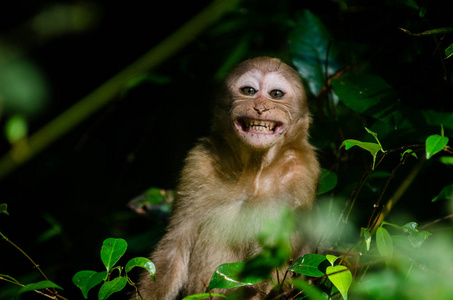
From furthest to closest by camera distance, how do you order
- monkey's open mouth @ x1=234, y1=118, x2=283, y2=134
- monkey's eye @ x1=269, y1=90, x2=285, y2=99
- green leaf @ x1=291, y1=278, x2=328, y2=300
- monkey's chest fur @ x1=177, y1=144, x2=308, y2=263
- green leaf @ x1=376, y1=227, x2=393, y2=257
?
monkey's eye @ x1=269, y1=90, x2=285, y2=99 → monkey's open mouth @ x1=234, y1=118, x2=283, y2=134 → monkey's chest fur @ x1=177, y1=144, x2=308, y2=263 → green leaf @ x1=376, y1=227, x2=393, y2=257 → green leaf @ x1=291, y1=278, x2=328, y2=300

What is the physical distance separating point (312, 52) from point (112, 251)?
8.08ft

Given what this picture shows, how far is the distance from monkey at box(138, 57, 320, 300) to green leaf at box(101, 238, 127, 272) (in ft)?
3.42

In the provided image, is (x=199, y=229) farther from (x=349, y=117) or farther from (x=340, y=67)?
(x=340, y=67)

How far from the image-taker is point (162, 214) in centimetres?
408

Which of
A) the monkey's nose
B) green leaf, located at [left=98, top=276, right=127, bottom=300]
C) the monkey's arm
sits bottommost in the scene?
the monkey's arm

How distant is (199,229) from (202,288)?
40 cm

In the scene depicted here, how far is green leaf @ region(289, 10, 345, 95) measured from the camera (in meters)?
3.74

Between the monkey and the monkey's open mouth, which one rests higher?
Result: the monkey's open mouth

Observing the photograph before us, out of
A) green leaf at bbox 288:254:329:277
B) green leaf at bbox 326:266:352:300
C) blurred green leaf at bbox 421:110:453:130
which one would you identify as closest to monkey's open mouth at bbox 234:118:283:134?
blurred green leaf at bbox 421:110:453:130

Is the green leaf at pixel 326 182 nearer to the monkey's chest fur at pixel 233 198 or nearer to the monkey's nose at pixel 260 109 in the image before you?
the monkey's chest fur at pixel 233 198

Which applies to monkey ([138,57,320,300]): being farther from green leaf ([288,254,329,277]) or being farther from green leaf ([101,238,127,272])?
green leaf ([101,238,127,272])

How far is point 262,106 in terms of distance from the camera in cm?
308

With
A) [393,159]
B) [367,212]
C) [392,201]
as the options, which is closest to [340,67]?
[393,159]

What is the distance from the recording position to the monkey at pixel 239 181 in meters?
3.03
